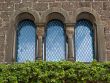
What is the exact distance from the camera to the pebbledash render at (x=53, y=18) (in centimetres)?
1377

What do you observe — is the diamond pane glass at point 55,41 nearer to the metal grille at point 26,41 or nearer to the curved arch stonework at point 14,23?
the metal grille at point 26,41

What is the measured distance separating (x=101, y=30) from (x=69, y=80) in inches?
95.5

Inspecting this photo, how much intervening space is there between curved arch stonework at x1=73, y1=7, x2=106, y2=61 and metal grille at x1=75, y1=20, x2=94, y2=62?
0.72ft

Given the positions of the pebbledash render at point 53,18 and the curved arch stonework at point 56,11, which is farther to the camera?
the curved arch stonework at point 56,11

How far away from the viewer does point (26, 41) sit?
14.2 meters

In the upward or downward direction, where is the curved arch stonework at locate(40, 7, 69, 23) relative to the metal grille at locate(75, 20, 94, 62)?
upward

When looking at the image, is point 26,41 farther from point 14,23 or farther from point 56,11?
point 56,11

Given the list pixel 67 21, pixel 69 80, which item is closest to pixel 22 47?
pixel 67 21

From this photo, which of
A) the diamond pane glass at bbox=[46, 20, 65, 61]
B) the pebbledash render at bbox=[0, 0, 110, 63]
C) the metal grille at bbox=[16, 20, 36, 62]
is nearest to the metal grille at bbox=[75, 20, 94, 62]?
the pebbledash render at bbox=[0, 0, 110, 63]

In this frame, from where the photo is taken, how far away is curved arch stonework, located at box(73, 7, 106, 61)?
540 inches

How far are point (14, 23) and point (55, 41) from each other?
142 cm

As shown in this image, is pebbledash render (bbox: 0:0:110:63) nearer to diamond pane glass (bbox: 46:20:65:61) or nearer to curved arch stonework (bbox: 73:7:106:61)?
curved arch stonework (bbox: 73:7:106:61)

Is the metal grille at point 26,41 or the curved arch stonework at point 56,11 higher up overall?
the curved arch stonework at point 56,11

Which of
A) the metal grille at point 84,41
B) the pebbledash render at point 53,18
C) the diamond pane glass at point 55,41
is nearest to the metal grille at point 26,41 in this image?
the pebbledash render at point 53,18
